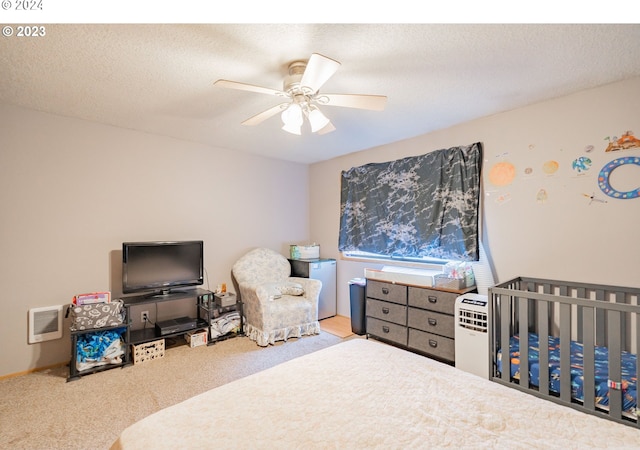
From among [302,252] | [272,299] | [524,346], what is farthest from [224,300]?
[524,346]

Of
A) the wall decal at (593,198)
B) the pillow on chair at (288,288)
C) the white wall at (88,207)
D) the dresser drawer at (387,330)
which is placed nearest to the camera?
the wall decal at (593,198)

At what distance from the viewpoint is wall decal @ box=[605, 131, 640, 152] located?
2240 mm

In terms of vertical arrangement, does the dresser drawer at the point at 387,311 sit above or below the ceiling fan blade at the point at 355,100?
below

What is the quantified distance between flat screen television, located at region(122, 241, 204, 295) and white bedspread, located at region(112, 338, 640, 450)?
228 cm

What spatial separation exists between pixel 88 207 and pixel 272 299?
7.23ft

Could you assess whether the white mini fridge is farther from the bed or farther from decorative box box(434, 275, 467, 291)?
the bed

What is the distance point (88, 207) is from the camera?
10.2ft

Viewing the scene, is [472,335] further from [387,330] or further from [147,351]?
[147,351]

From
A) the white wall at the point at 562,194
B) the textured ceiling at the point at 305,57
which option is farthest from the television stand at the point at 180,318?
the white wall at the point at 562,194

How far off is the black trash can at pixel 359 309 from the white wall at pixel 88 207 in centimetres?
172

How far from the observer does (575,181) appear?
2.50 m

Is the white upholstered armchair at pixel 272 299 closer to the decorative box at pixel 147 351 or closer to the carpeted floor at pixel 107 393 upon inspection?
the carpeted floor at pixel 107 393

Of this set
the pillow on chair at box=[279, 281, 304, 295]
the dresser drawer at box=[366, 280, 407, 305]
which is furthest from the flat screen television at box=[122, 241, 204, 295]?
the dresser drawer at box=[366, 280, 407, 305]

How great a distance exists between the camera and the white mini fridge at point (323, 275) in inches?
169
